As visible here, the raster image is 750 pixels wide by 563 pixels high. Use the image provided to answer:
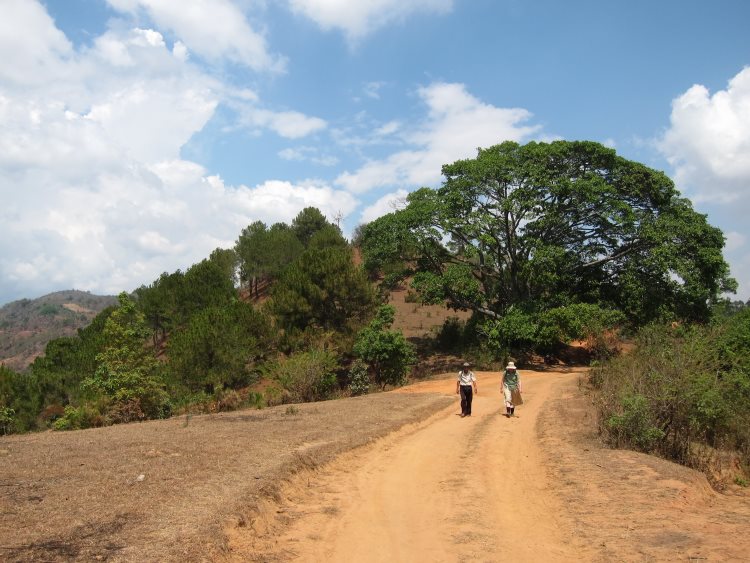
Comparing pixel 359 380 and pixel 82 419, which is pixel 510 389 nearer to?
pixel 359 380

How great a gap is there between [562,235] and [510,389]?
1755cm

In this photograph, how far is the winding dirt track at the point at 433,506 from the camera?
642 centimetres

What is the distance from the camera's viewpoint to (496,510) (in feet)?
25.6

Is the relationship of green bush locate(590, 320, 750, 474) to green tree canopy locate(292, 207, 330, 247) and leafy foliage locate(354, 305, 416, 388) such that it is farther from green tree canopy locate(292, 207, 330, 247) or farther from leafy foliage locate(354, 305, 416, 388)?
green tree canopy locate(292, 207, 330, 247)

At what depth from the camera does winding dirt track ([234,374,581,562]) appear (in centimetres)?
642

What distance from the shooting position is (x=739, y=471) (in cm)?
1123

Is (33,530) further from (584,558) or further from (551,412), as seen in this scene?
(551,412)

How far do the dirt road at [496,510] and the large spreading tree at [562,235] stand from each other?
19.2 m

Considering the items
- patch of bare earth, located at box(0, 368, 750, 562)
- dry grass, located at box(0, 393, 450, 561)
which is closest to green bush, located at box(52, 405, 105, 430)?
dry grass, located at box(0, 393, 450, 561)

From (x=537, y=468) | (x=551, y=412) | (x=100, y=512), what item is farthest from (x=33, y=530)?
(x=551, y=412)

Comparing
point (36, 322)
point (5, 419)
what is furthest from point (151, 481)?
point (36, 322)

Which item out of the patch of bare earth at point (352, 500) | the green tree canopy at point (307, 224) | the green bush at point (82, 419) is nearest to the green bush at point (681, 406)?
the patch of bare earth at point (352, 500)

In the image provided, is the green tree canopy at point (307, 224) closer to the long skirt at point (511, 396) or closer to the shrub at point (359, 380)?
the shrub at point (359, 380)

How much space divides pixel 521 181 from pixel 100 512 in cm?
2703
